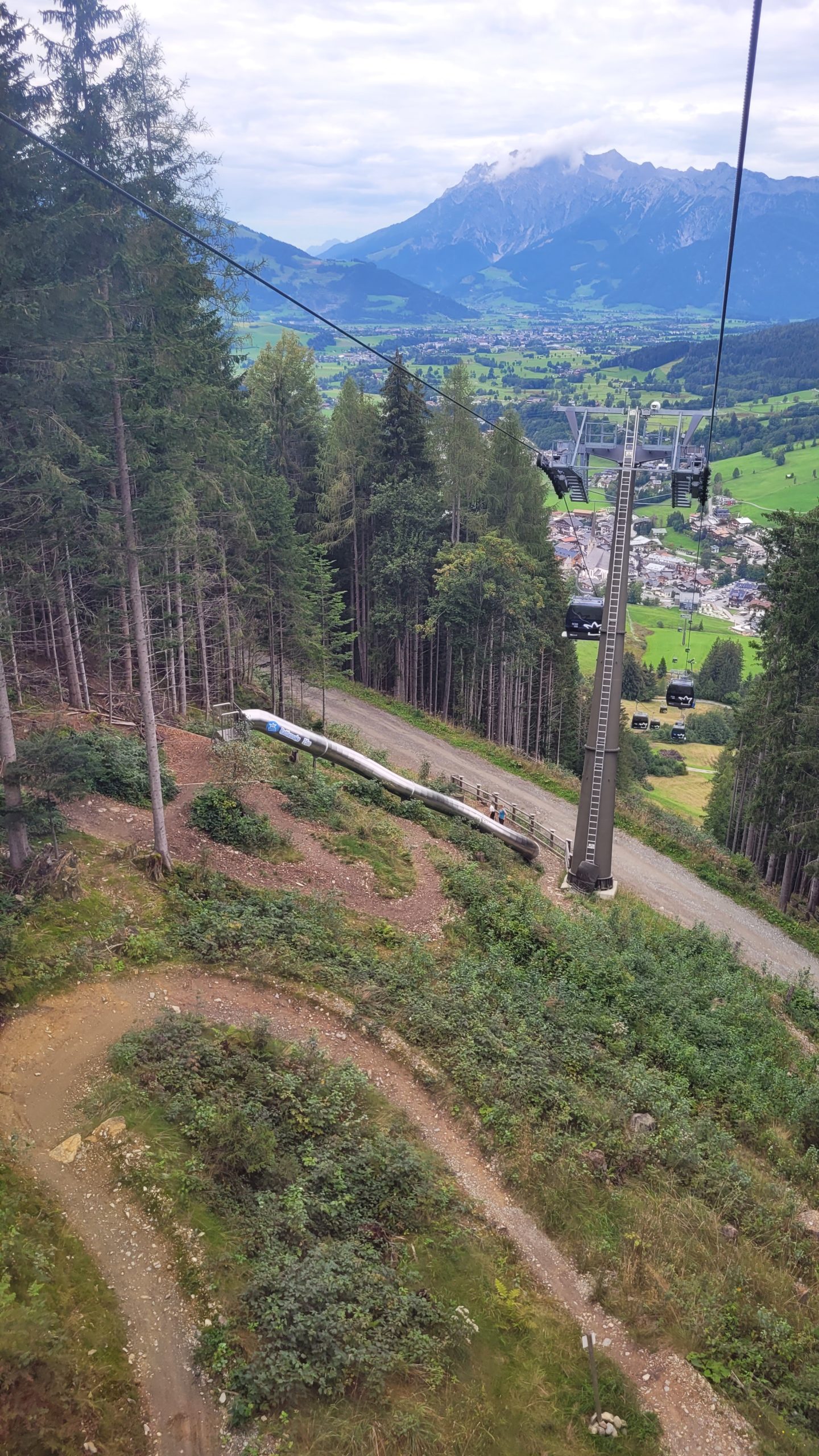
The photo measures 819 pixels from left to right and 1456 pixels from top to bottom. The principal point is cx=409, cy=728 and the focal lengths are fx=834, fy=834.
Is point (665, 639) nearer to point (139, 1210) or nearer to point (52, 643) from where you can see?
point (52, 643)

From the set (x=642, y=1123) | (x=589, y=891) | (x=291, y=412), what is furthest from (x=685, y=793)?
(x=642, y=1123)

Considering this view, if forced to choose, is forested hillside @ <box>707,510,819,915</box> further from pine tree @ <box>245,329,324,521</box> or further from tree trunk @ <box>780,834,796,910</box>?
pine tree @ <box>245,329,324,521</box>

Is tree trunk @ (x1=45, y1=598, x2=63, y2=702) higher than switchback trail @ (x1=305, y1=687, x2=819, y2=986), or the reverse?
tree trunk @ (x1=45, y1=598, x2=63, y2=702)

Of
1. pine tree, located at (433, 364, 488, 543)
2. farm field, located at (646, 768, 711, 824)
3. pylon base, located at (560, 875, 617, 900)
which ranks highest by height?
pine tree, located at (433, 364, 488, 543)

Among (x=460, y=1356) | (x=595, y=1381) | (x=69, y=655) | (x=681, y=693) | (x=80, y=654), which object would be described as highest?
(x=69, y=655)

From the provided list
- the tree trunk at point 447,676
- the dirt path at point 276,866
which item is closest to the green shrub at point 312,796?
the dirt path at point 276,866

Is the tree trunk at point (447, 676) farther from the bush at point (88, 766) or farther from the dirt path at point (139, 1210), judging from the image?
the dirt path at point (139, 1210)

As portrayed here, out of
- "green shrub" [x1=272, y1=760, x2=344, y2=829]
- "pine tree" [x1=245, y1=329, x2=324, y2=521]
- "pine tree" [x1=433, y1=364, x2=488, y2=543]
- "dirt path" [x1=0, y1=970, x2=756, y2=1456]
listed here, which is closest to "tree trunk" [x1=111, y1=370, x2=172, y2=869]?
"dirt path" [x1=0, y1=970, x2=756, y2=1456]

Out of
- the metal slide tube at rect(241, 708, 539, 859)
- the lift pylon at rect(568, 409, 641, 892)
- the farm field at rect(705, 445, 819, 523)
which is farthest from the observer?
the farm field at rect(705, 445, 819, 523)
